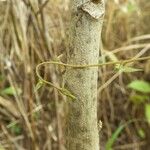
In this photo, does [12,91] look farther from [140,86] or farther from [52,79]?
[140,86]

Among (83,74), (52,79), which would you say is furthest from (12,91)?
(83,74)

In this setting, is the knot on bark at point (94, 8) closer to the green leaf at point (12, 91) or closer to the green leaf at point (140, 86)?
the green leaf at point (12, 91)

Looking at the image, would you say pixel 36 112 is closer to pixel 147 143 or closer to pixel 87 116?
pixel 147 143

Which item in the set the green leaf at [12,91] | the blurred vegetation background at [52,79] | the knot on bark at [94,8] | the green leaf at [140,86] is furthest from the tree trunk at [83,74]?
the green leaf at [140,86]

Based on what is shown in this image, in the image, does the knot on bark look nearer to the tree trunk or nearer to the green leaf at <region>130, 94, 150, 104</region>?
the tree trunk

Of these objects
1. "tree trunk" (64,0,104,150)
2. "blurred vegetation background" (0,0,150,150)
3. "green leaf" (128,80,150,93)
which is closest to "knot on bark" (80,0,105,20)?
"tree trunk" (64,0,104,150)

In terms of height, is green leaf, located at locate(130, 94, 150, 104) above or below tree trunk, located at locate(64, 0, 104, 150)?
below
